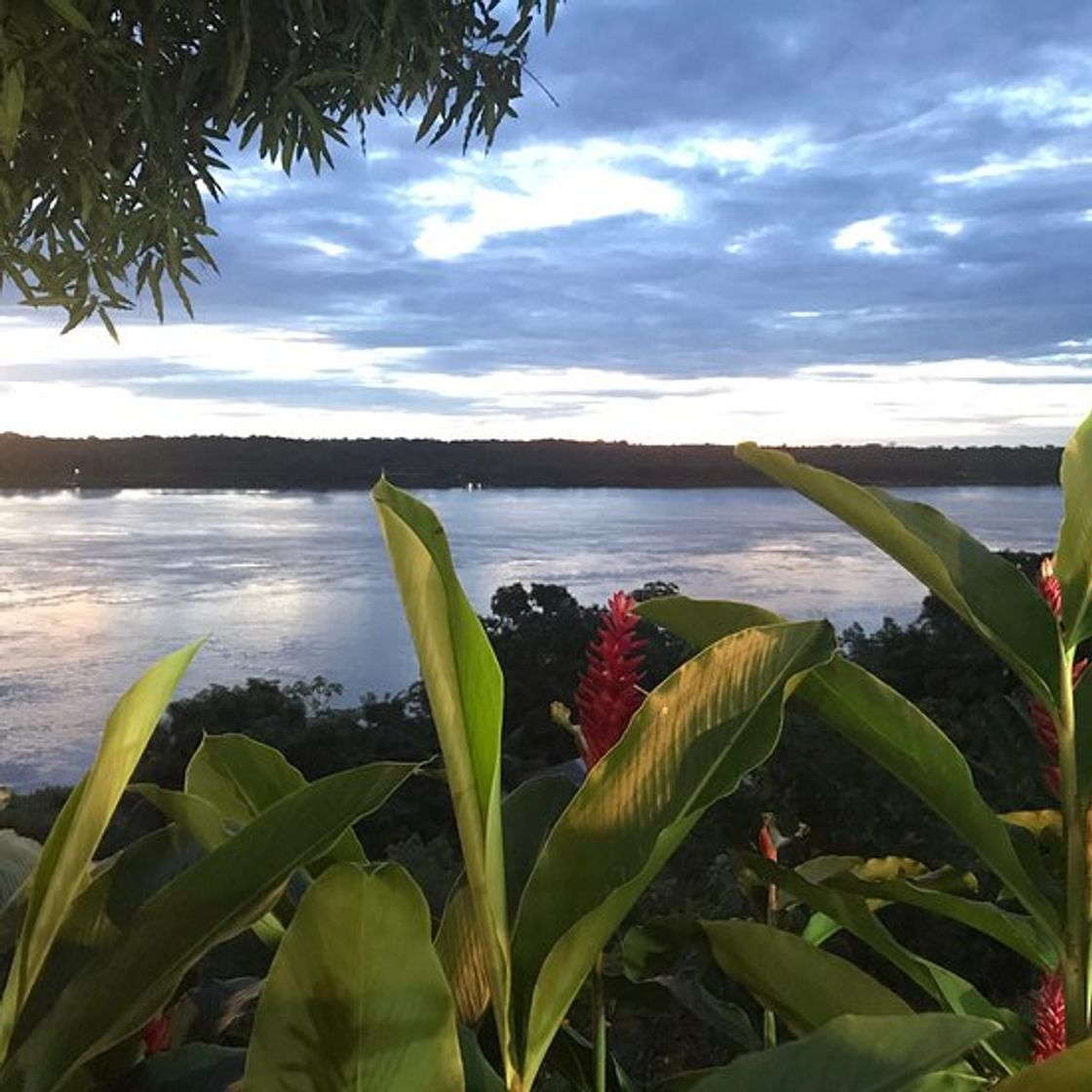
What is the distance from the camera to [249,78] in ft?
17.2

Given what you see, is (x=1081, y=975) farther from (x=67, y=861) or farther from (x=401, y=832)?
(x=401, y=832)

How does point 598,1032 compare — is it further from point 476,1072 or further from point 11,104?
point 11,104

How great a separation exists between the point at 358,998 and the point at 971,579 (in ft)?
1.12

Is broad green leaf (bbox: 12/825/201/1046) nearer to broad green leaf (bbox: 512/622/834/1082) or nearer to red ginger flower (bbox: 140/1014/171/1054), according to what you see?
red ginger flower (bbox: 140/1014/171/1054)

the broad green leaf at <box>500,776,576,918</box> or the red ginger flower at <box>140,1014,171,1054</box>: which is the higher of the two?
the broad green leaf at <box>500,776,576,918</box>

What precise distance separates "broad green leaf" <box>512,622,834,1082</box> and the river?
0.39ft

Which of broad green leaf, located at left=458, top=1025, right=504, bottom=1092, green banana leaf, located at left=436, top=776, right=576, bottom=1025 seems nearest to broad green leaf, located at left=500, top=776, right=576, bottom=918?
green banana leaf, located at left=436, top=776, right=576, bottom=1025

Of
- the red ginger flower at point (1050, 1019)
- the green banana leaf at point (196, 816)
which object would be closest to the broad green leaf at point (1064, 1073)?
the red ginger flower at point (1050, 1019)

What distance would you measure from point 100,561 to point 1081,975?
11.2m

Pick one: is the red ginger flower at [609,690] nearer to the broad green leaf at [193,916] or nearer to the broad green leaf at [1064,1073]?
the broad green leaf at [193,916]

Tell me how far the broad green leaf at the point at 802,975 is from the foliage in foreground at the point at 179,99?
14.9 ft

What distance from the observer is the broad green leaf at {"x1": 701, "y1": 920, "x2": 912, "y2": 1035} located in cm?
60

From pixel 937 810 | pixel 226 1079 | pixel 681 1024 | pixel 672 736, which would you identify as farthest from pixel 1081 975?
pixel 681 1024

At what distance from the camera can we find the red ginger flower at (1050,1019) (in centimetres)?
53
